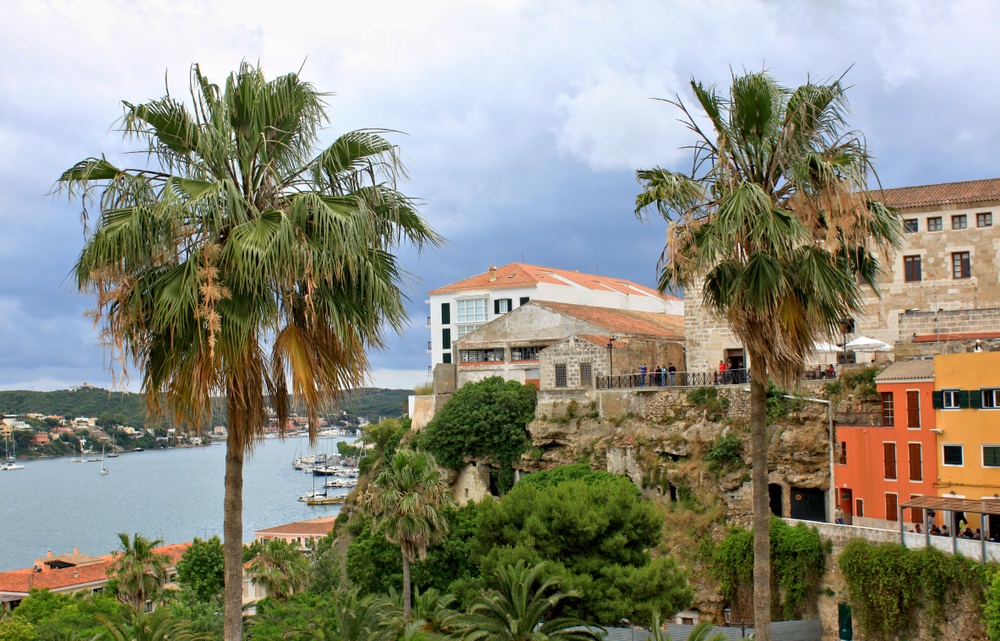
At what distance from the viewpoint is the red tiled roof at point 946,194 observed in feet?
149

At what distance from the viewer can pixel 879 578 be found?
31.9 meters

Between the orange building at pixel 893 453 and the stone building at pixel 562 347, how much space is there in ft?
52.7

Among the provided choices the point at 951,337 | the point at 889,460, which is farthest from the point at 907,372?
the point at 951,337

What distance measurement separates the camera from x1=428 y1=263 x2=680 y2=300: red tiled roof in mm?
69938

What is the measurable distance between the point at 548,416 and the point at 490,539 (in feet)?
52.1

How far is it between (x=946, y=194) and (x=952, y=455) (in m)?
18.5

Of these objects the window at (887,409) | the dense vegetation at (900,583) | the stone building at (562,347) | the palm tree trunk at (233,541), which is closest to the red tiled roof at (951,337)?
the window at (887,409)

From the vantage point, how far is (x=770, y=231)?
497 inches

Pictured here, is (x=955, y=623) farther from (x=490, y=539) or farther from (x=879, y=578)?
(x=490, y=539)

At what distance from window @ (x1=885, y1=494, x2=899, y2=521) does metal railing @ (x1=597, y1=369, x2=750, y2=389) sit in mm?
10465

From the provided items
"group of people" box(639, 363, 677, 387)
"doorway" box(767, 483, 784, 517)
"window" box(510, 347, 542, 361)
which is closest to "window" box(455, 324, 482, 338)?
"window" box(510, 347, 542, 361)

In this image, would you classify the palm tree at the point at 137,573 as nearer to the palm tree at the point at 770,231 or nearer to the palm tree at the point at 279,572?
the palm tree at the point at 279,572

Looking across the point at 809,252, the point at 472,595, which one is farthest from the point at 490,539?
Result: the point at 809,252

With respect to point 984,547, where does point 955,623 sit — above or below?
below
